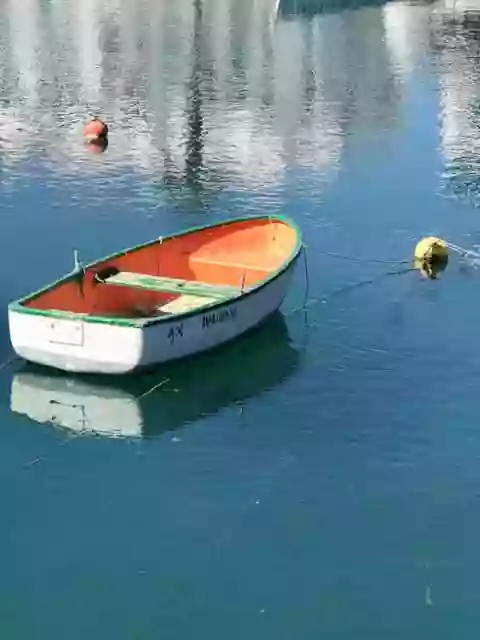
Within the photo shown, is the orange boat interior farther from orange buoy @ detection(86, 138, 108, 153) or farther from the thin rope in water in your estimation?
orange buoy @ detection(86, 138, 108, 153)

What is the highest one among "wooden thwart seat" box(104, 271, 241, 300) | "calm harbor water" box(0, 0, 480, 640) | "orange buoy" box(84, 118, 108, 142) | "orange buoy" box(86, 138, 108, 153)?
"wooden thwart seat" box(104, 271, 241, 300)

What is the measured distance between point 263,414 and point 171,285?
369 centimetres

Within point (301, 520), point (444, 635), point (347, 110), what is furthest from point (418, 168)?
point (444, 635)

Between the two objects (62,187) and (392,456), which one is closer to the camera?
(392,456)

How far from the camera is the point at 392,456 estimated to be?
1969 centimetres

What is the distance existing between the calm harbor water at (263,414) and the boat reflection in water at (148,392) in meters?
0.05

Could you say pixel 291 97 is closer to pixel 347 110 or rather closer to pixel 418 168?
pixel 347 110

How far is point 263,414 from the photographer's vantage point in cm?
2120

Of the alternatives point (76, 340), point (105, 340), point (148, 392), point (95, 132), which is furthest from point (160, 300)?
point (95, 132)

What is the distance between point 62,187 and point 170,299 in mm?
12573

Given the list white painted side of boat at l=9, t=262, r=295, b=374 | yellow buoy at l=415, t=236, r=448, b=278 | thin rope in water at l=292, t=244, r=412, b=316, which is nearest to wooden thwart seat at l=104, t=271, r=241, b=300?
white painted side of boat at l=9, t=262, r=295, b=374

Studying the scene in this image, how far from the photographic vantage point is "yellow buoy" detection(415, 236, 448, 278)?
28.6m

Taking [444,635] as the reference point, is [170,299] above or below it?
above

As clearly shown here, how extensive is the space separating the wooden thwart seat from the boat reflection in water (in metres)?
1.11
